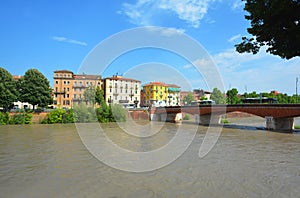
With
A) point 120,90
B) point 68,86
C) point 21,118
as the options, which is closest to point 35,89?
point 21,118

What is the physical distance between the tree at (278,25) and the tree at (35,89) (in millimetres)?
42696

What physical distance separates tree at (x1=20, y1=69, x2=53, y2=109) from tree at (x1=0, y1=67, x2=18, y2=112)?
62.0 inches

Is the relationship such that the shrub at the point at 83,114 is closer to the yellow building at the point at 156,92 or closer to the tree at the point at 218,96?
the yellow building at the point at 156,92

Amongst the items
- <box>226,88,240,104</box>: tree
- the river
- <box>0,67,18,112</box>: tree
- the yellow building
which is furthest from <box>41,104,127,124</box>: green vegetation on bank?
<box>226,88,240,104</box>: tree

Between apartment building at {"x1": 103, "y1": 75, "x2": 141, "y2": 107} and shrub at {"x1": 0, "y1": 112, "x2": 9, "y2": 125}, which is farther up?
apartment building at {"x1": 103, "y1": 75, "x2": 141, "y2": 107}

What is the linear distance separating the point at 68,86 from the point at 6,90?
27347mm

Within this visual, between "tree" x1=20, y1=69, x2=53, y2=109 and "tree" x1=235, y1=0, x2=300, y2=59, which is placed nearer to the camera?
"tree" x1=235, y1=0, x2=300, y2=59

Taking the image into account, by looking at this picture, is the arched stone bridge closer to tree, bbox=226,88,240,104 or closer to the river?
the river

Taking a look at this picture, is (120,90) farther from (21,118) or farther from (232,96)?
(21,118)

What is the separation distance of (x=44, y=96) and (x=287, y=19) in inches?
1742

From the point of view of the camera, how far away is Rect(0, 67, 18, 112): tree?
38.3 m

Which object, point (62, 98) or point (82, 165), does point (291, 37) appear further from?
point (62, 98)

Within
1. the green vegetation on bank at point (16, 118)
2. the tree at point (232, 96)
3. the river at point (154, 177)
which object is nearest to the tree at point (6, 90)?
the green vegetation on bank at point (16, 118)

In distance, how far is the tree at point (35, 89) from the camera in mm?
40969
